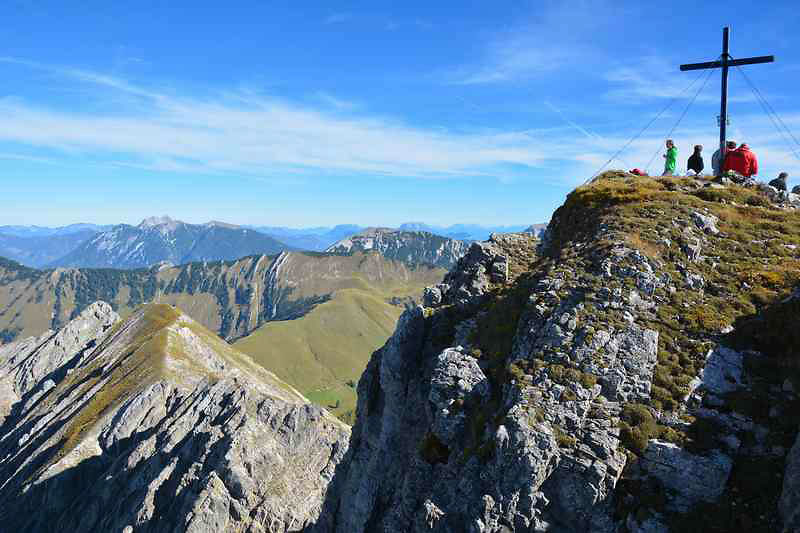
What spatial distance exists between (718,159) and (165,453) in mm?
103915

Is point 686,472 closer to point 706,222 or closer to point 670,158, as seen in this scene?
point 706,222

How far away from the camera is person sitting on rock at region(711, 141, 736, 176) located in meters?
35.0

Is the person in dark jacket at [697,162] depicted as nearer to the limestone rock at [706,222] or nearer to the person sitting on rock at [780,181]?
the person sitting on rock at [780,181]

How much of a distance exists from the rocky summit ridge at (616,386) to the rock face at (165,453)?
201 ft

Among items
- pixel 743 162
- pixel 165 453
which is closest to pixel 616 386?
pixel 743 162

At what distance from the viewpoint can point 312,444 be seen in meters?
95.0

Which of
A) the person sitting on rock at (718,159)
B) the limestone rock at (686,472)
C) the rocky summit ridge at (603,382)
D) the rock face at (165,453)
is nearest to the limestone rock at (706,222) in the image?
the rocky summit ridge at (603,382)

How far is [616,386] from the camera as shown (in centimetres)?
1905

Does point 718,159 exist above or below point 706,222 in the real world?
above

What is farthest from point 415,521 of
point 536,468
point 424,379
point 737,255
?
point 737,255

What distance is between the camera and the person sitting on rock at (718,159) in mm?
34969

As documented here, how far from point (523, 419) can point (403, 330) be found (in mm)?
13825

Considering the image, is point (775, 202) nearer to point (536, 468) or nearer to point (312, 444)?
point (536, 468)

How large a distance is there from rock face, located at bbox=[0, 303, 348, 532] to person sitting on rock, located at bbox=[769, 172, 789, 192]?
78.3m
